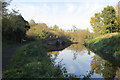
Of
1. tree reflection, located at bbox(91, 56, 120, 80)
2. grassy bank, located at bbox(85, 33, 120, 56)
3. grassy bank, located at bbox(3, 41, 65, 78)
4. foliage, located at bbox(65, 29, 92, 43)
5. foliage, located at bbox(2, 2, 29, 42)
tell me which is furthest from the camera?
foliage, located at bbox(65, 29, 92, 43)

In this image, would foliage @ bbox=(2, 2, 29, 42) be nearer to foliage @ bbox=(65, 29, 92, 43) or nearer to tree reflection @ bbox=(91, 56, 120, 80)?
tree reflection @ bbox=(91, 56, 120, 80)

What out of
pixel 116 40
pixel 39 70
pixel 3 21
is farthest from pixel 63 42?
pixel 39 70

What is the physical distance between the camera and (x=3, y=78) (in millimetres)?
3738

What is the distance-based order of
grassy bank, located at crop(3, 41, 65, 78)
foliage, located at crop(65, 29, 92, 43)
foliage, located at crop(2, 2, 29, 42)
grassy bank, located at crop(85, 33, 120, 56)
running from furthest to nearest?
foliage, located at crop(65, 29, 92, 43)
grassy bank, located at crop(85, 33, 120, 56)
foliage, located at crop(2, 2, 29, 42)
grassy bank, located at crop(3, 41, 65, 78)

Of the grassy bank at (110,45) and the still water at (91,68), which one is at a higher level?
the grassy bank at (110,45)

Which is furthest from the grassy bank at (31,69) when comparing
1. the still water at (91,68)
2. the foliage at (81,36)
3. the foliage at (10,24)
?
the foliage at (81,36)

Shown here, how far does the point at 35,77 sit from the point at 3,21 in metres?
7.45

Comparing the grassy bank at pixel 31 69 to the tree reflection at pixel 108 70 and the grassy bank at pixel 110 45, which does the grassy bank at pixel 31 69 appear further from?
the grassy bank at pixel 110 45

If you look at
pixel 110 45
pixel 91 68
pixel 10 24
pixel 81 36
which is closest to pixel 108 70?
pixel 91 68

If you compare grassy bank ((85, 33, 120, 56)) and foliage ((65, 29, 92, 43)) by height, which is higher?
foliage ((65, 29, 92, 43))

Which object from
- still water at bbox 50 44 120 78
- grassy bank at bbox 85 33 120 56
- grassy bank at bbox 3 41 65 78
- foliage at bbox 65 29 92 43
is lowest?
still water at bbox 50 44 120 78

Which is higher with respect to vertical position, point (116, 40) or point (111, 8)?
point (111, 8)

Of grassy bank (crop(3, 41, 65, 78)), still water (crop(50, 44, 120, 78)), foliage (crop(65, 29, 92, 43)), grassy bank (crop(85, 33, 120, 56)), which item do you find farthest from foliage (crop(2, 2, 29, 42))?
foliage (crop(65, 29, 92, 43))

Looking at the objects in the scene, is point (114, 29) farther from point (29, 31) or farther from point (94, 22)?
point (29, 31)
